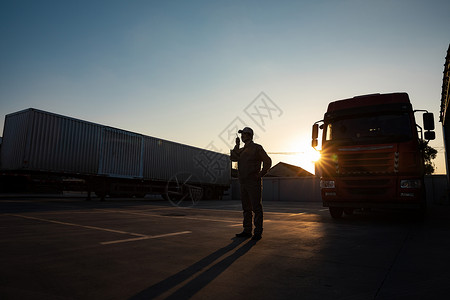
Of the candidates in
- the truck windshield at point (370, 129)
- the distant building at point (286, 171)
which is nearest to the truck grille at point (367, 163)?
the truck windshield at point (370, 129)

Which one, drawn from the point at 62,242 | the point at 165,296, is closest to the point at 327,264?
the point at 165,296

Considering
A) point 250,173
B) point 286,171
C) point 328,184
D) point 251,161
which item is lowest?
point 328,184

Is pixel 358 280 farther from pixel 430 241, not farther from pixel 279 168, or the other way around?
pixel 279 168

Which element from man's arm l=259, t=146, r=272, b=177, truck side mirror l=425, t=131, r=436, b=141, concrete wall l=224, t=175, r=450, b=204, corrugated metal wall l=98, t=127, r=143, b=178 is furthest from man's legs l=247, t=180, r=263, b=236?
concrete wall l=224, t=175, r=450, b=204

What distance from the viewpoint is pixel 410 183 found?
6695 millimetres

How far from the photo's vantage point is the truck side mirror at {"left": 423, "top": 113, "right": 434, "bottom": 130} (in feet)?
23.8

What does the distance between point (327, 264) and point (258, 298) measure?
1.34m

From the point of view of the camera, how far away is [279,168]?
6456cm

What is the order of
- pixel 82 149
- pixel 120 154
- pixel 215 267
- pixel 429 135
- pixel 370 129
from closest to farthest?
pixel 215 267
pixel 429 135
pixel 370 129
pixel 82 149
pixel 120 154

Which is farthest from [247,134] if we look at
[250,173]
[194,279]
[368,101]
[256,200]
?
[368,101]

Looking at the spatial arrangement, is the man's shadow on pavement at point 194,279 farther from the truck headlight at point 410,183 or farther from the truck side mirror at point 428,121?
the truck side mirror at point 428,121

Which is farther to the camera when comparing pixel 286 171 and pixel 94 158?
pixel 286 171

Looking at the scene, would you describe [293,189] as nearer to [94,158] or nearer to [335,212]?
[94,158]

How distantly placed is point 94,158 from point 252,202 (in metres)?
13.3
